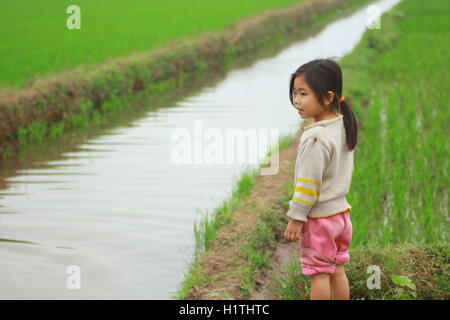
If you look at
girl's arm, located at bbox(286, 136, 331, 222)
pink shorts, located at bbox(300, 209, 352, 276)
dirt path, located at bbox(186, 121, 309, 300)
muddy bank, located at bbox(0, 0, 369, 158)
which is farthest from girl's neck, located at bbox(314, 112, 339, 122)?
muddy bank, located at bbox(0, 0, 369, 158)

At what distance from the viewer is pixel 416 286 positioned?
3.21 m

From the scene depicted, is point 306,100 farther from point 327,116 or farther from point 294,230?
point 294,230

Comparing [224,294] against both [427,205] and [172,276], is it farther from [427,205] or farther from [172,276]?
[427,205]

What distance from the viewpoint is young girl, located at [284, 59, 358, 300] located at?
252 cm

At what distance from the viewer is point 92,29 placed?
15406 mm

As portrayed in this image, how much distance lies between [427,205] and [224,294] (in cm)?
206

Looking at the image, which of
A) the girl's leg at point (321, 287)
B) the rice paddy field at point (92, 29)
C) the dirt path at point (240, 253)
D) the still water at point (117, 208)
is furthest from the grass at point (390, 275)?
the rice paddy field at point (92, 29)

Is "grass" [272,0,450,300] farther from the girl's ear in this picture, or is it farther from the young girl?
the girl's ear

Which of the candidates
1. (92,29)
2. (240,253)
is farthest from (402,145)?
(92,29)

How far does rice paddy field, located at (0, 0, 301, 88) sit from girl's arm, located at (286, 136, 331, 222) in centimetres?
642

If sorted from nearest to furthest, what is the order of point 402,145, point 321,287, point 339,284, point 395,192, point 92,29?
point 321,287 < point 339,284 < point 395,192 < point 402,145 < point 92,29

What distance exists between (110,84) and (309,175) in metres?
7.83

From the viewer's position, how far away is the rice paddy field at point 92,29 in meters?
10.3

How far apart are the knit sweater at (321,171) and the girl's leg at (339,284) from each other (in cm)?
27
